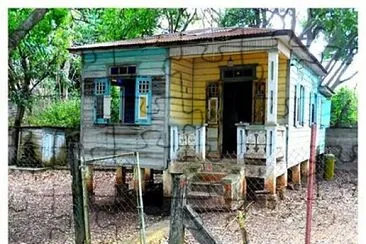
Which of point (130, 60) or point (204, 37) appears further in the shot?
point (130, 60)

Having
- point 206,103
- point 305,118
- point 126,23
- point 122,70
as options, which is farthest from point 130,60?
point 305,118

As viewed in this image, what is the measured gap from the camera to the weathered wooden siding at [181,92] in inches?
94.7

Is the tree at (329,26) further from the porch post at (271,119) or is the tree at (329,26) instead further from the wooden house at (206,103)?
the porch post at (271,119)

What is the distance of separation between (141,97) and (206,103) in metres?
0.50

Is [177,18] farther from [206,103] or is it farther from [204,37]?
[206,103]

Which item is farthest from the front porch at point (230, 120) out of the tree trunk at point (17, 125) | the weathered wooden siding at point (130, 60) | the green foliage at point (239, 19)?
the tree trunk at point (17, 125)

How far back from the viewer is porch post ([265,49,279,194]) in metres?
2.11

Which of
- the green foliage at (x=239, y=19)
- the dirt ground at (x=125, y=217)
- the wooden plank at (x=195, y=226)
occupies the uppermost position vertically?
the green foliage at (x=239, y=19)

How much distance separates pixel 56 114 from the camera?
156 centimetres

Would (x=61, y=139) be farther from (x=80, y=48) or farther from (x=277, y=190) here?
(x=277, y=190)

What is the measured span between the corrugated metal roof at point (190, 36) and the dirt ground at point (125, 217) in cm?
75

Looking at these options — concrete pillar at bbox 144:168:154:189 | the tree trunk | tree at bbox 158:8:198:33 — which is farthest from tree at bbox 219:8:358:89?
concrete pillar at bbox 144:168:154:189

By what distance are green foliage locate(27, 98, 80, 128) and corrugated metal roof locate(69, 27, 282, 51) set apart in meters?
0.36

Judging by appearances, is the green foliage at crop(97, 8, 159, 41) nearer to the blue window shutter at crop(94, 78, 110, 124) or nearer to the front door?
the blue window shutter at crop(94, 78, 110, 124)
